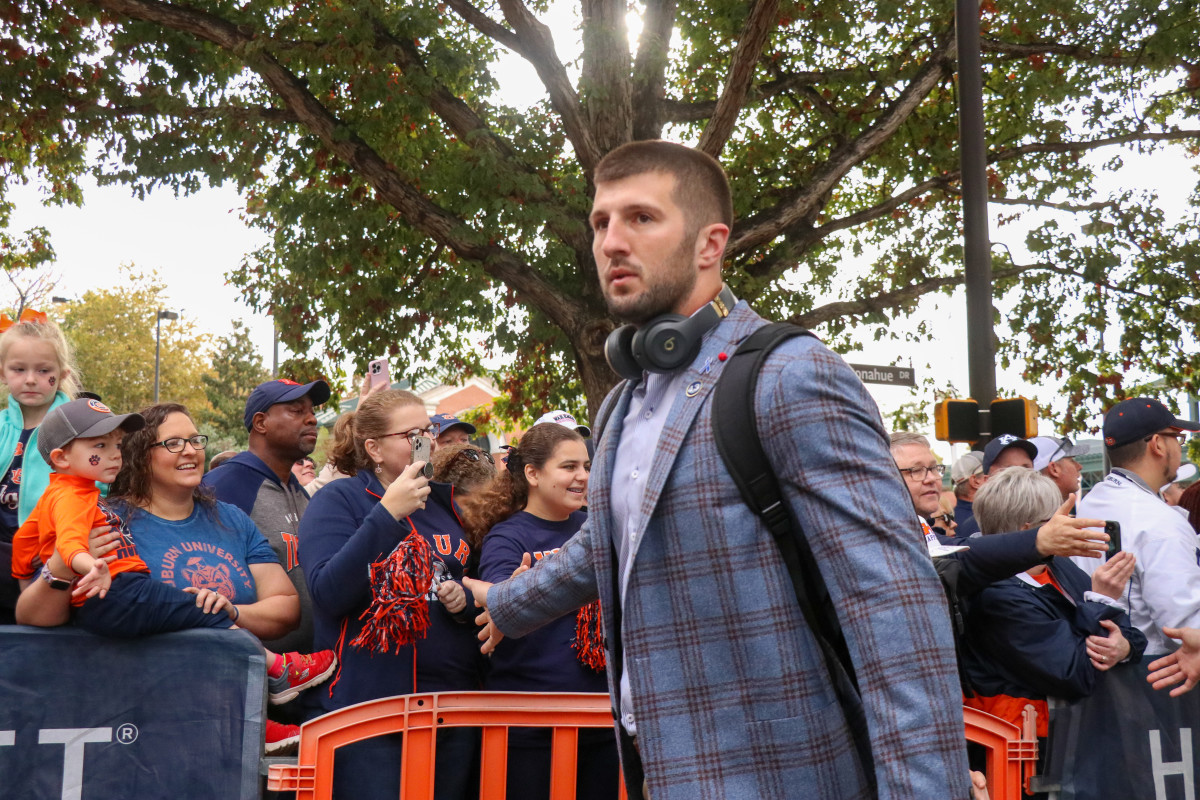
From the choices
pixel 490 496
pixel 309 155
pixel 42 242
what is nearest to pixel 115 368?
pixel 42 242

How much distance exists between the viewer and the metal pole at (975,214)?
363 inches

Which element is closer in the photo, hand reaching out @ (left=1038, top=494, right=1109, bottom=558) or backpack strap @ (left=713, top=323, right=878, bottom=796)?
backpack strap @ (left=713, top=323, right=878, bottom=796)

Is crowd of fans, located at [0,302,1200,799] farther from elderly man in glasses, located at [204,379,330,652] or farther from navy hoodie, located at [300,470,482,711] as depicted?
elderly man in glasses, located at [204,379,330,652]

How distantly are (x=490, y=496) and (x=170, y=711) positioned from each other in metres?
1.38

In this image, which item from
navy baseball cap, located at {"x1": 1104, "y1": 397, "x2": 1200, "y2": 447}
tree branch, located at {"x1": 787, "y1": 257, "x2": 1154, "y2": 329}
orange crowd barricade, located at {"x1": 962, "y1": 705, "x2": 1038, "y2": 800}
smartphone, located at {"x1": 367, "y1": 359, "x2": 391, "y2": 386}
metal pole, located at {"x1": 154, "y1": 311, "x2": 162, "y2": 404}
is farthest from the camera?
metal pole, located at {"x1": 154, "y1": 311, "x2": 162, "y2": 404}

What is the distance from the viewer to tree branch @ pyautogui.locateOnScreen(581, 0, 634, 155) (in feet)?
33.5

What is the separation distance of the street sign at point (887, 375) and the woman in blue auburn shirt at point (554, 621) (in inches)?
289

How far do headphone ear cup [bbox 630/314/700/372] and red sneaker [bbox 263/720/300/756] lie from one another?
7.24 ft

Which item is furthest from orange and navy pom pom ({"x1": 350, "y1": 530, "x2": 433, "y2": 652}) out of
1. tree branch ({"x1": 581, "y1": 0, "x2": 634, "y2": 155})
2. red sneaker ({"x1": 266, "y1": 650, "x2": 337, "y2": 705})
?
tree branch ({"x1": 581, "y1": 0, "x2": 634, "y2": 155})

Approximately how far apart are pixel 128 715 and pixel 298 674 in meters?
0.53

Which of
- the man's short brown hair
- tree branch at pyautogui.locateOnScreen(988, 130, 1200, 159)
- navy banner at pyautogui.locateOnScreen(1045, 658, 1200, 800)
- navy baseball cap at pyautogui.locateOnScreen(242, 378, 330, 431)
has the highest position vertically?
tree branch at pyautogui.locateOnScreen(988, 130, 1200, 159)

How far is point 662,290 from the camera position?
2.09 meters

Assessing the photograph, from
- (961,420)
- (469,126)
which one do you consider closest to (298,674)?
(961,420)

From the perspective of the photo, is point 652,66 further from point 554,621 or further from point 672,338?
point 672,338
